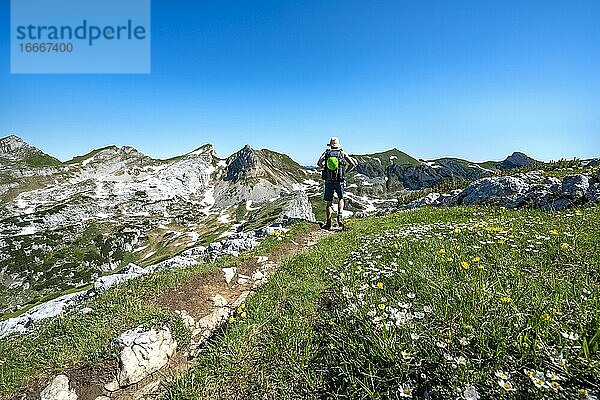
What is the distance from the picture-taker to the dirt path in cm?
591

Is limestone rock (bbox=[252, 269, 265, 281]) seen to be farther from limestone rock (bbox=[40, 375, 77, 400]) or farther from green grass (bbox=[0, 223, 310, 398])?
limestone rock (bbox=[40, 375, 77, 400])

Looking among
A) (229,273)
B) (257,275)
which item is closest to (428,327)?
(257,275)

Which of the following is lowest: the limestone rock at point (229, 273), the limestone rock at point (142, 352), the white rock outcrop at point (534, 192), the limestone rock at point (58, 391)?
the limestone rock at point (58, 391)

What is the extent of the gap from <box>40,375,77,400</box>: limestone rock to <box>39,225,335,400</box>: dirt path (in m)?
Answer: 0.09

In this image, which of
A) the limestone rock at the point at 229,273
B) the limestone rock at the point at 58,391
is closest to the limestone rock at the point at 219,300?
the limestone rock at the point at 229,273

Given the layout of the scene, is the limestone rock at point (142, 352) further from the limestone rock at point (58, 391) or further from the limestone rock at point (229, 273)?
the limestone rock at point (229, 273)

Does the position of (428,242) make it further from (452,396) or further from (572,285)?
(452,396)

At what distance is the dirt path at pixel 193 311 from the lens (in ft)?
19.4

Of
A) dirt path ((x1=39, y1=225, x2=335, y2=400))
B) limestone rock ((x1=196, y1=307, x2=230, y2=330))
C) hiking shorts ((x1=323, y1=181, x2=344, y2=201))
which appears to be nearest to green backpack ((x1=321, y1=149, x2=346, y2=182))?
hiking shorts ((x1=323, y1=181, x2=344, y2=201))

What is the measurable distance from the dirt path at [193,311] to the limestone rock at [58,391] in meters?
0.09

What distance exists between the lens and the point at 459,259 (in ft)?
24.0

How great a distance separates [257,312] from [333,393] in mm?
3124

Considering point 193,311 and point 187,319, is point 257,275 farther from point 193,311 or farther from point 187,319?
point 187,319

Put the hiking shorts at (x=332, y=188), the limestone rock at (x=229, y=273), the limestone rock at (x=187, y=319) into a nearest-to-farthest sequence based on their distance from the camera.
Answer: the limestone rock at (x=187, y=319), the limestone rock at (x=229, y=273), the hiking shorts at (x=332, y=188)
